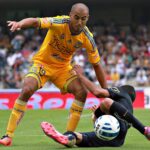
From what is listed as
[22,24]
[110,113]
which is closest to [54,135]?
[110,113]

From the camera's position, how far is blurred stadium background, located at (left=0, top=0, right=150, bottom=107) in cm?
2503

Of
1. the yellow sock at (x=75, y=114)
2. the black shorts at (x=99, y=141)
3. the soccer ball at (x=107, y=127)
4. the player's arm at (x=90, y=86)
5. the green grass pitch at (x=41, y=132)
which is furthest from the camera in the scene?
the yellow sock at (x=75, y=114)

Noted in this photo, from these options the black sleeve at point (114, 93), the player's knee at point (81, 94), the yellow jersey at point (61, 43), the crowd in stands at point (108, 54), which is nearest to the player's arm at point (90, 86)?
the black sleeve at point (114, 93)

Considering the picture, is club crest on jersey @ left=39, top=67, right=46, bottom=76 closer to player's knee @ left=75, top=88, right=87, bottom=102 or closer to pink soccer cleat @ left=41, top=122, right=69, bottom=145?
player's knee @ left=75, top=88, right=87, bottom=102

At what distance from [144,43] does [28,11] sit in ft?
20.9

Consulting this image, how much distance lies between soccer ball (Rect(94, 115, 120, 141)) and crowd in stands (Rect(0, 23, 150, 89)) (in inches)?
610

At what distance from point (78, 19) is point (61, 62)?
36.1 inches

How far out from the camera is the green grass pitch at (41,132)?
9.40 meters

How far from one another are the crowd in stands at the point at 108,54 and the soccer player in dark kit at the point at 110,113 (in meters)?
15.0

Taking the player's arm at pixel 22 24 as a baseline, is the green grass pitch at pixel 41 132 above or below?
below

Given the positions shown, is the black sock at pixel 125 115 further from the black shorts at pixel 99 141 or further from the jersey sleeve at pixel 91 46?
the jersey sleeve at pixel 91 46

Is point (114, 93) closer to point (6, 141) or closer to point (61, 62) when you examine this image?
point (61, 62)

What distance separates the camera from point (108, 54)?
87.8 feet

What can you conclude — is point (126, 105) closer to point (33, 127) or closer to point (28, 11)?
point (33, 127)
